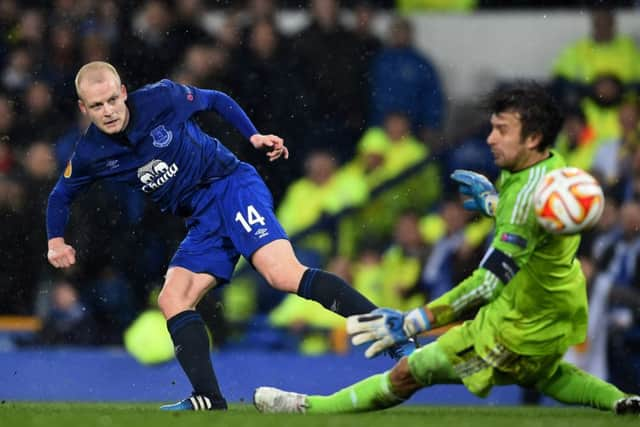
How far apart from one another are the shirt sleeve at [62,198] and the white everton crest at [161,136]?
0.39 meters

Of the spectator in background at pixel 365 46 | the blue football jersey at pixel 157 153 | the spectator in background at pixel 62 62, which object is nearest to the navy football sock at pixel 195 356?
the blue football jersey at pixel 157 153

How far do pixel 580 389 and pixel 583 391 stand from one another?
16 mm

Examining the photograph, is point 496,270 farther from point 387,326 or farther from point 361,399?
point 361,399

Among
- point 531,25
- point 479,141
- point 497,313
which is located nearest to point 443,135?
point 479,141

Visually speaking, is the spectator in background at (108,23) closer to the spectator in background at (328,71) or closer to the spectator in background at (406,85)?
the spectator in background at (328,71)

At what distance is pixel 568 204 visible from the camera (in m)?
5.61

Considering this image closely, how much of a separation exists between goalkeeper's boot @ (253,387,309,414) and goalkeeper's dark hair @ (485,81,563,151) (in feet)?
4.94

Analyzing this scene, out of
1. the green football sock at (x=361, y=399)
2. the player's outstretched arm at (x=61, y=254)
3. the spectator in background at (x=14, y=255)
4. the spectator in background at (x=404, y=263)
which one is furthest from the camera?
the spectator in background at (x=404, y=263)

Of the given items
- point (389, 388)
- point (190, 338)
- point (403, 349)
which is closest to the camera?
point (389, 388)

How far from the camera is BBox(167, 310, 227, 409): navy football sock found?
279 inches

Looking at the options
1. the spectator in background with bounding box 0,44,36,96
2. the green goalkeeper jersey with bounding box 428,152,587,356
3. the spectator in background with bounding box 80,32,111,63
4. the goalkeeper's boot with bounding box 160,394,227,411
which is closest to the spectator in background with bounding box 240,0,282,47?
the spectator in background with bounding box 80,32,111,63

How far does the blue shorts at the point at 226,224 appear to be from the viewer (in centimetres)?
730

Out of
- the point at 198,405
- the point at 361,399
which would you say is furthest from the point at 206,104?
the point at 361,399

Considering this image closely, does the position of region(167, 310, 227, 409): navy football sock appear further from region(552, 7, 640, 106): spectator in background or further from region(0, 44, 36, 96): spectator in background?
region(552, 7, 640, 106): spectator in background
